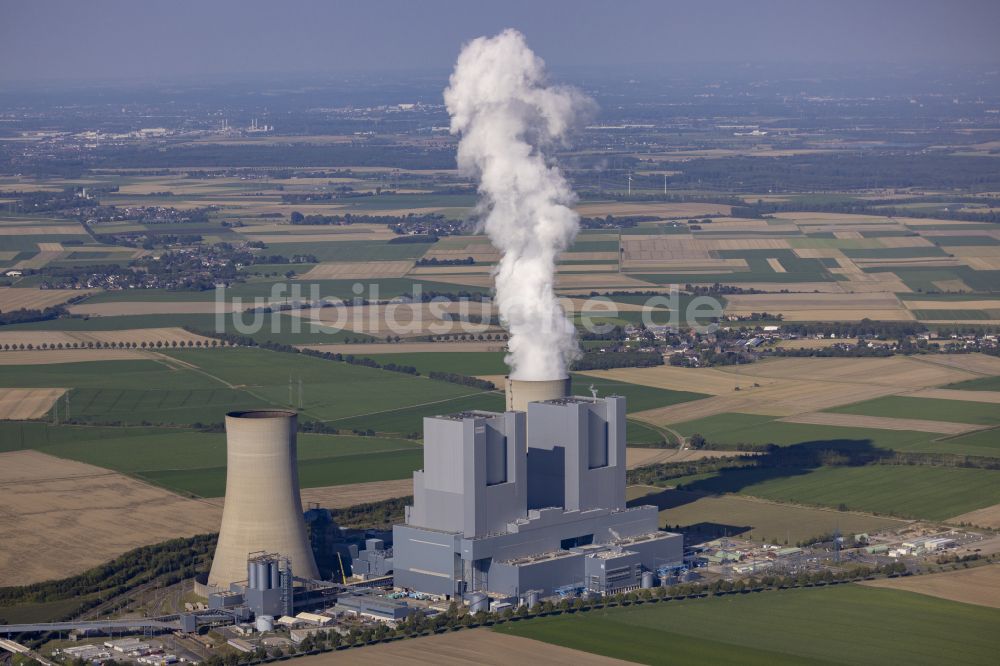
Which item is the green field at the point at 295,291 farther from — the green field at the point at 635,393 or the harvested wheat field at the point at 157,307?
the green field at the point at 635,393

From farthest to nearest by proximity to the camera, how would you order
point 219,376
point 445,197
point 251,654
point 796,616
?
point 445,197
point 219,376
point 796,616
point 251,654

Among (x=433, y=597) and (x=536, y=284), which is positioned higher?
(x=536, y=284)

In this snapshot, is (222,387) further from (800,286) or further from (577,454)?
(800,286)

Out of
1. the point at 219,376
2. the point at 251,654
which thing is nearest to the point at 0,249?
the point at 219,376

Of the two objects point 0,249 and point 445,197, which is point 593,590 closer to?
point 0,249

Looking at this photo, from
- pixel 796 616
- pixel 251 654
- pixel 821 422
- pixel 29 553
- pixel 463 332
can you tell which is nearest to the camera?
pixel 251 654

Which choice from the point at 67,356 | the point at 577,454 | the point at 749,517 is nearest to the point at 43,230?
the point at 67,356
